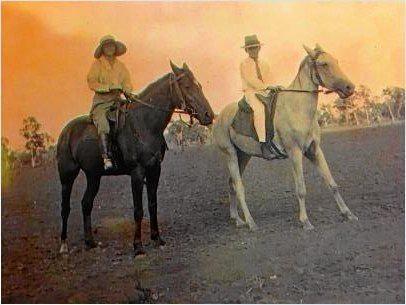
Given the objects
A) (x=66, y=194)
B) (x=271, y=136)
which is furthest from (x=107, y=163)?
(x=271, y=136)

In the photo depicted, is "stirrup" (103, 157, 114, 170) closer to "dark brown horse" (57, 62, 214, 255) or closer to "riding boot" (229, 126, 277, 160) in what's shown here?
"dark brown horse" (57, 62, 214, 255)

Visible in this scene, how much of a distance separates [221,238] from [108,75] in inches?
63.8

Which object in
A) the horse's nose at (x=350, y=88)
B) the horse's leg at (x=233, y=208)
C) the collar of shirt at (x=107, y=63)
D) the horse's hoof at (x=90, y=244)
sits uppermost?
the collar of shirt at (x=107, y=63)

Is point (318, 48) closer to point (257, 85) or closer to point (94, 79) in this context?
point (257, 85)

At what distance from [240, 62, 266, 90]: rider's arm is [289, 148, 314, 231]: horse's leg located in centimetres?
61

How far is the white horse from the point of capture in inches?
195

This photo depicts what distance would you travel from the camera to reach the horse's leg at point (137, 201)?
191 inches

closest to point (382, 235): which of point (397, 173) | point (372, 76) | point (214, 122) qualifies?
point (397, 173)

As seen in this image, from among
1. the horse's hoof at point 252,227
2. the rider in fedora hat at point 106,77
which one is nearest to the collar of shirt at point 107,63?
the rider in fedora hat at point 106,77

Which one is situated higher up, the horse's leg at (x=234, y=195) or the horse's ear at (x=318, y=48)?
the horse's ear at (x=318, y=48)

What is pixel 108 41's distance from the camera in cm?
501

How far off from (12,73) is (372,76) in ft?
9.85

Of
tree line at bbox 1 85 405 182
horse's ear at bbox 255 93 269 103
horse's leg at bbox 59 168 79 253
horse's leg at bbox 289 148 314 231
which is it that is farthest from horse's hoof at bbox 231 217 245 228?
horse's leg at bbox 59 168 79 253

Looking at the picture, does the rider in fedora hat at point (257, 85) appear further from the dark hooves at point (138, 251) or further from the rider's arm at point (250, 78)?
the dark hooves at point (138, 251)
